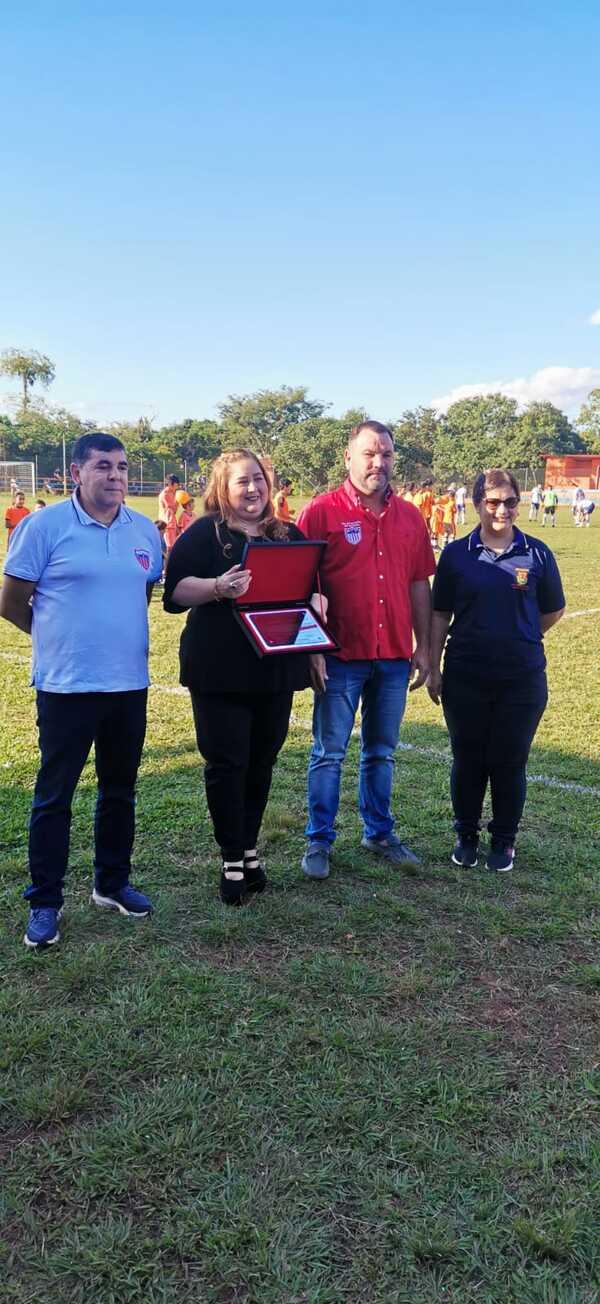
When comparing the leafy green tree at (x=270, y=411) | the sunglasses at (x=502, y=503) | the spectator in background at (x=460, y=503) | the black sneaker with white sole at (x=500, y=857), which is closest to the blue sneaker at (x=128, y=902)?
the black sneaker with white sole at (x=500, y=857)

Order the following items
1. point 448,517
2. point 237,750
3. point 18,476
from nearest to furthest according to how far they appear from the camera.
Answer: point 237,750, point 448,517, point 18,476

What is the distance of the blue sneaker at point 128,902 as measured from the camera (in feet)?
12.0

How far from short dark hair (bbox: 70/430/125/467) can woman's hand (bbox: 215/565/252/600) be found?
610 mm

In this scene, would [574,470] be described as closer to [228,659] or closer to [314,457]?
[314,457]

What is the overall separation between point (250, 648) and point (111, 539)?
683 millimetres

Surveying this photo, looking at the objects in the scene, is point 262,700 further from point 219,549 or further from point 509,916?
point 509,916

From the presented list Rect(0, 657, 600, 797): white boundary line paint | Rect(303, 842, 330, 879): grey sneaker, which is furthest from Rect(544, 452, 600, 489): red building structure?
Rect(303, 842, 330, 879): grey sneaker

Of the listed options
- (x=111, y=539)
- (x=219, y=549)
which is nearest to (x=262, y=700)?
(x=219, y=549)

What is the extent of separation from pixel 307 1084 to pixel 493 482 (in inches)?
99.4

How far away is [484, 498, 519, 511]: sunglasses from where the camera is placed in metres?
3.88

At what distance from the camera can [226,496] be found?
3.58 m

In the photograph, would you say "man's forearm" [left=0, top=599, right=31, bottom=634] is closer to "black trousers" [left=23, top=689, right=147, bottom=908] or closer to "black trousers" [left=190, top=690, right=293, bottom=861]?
"black trousers" [left=23, top=689, right=147, bottom=908]

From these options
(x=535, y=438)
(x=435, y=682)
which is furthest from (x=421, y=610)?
(x=535, y=438)

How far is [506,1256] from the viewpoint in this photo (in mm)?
2084
